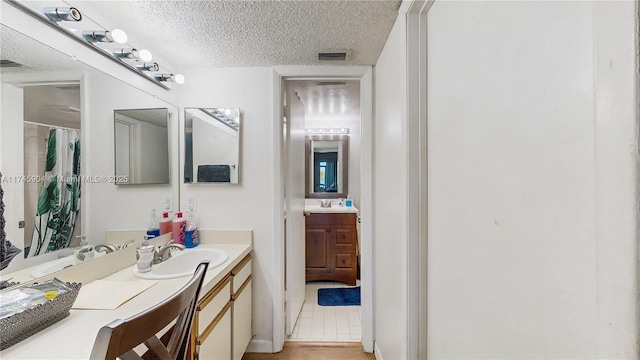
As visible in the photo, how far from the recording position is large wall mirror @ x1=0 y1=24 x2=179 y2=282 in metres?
0.84

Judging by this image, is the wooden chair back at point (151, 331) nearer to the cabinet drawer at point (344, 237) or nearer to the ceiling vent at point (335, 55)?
the ceiling vent at point (335, 55)

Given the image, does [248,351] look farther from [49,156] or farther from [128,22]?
[128,22]

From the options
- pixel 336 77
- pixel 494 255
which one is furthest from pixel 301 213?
pixel 494 255

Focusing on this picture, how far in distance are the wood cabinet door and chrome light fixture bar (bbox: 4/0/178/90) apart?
2072 mm

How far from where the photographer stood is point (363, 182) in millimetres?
1736

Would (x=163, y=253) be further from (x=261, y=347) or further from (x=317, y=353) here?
(x=317, y=353)

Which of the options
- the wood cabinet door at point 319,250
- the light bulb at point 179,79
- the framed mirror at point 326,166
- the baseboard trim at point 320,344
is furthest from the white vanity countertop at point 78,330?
the framed mirror at point 326,166

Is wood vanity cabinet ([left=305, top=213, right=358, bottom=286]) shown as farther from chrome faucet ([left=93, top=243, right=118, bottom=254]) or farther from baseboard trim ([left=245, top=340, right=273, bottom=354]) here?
chrome faucet ([left=93, top=243, right=118, bottom=254])

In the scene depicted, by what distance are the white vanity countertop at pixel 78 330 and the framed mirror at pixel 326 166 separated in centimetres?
224

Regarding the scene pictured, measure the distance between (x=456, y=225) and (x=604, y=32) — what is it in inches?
21.0

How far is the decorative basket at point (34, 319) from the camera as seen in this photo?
0.67 meters

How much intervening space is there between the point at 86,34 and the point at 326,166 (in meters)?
2.54

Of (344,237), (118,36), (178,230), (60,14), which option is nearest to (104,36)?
(118,36)

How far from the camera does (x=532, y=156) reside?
0.45m
